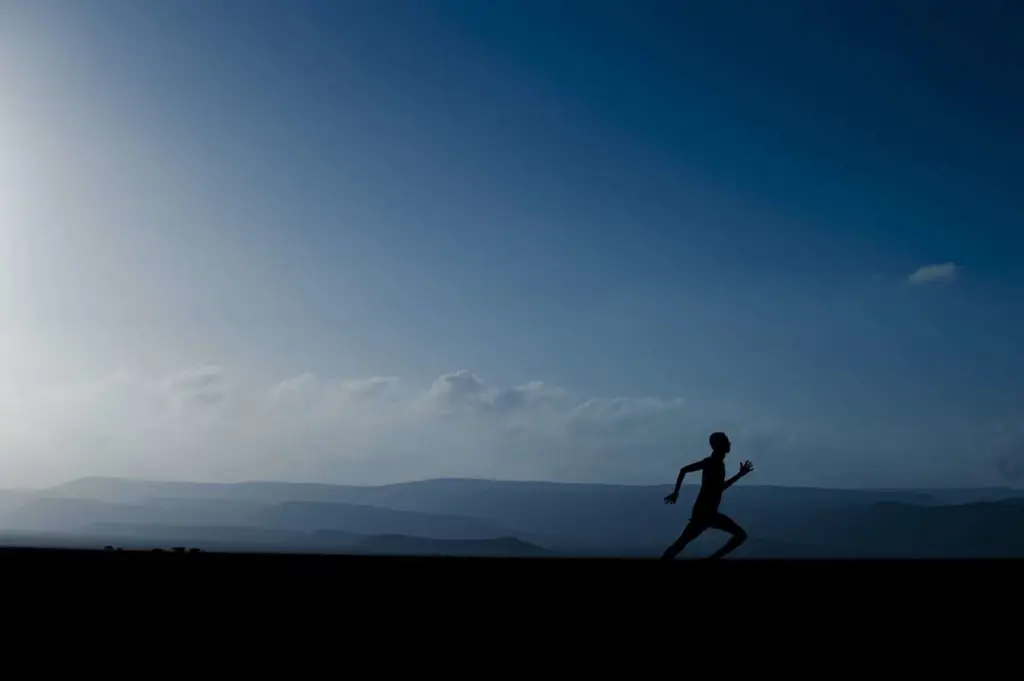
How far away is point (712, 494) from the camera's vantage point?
36.2ft

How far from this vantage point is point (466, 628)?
763 cm

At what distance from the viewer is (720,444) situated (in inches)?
439

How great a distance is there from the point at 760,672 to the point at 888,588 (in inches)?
127

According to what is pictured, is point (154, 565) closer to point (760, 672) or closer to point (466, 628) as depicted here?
point (466, 628)

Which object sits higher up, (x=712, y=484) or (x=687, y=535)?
(x=712, y=484)

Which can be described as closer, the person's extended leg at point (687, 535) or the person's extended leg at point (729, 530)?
the person's extended leg at point (729, 530)

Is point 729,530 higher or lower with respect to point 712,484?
lower

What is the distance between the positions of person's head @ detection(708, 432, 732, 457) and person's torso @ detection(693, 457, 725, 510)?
0.11m

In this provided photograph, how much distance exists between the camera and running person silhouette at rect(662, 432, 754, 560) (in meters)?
10.9

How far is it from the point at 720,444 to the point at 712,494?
67 cm

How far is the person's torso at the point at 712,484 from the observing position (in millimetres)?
11008

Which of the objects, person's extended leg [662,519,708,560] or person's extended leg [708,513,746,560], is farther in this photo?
person's extended leg [662,519,708,560]

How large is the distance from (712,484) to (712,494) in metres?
0.13

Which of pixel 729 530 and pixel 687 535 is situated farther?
pixel 687 535
